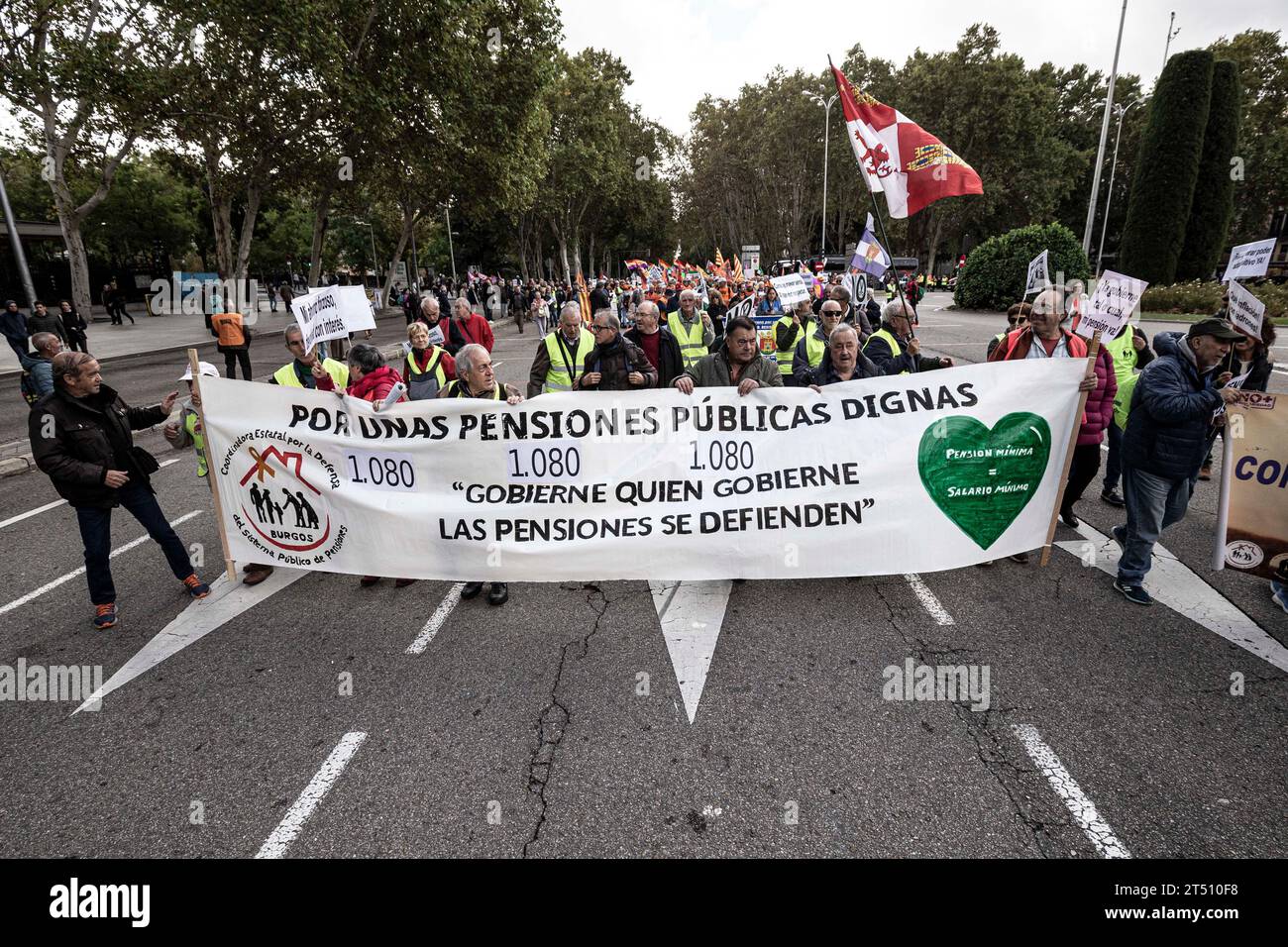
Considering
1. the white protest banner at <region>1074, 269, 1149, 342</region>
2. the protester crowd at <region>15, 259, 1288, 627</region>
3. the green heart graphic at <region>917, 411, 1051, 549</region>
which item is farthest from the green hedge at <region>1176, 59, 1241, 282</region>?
the green heart graphic at <region>917, 411, 1051, 549</region>

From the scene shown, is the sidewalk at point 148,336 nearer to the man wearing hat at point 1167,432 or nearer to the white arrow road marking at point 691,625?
the white arrow road marking at point 691,625

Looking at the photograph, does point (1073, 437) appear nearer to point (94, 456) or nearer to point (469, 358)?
point (469, 358)

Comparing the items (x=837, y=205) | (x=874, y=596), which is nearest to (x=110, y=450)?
(x=874, y=596)

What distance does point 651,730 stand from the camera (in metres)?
3.21

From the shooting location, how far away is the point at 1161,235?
25266 millimetres

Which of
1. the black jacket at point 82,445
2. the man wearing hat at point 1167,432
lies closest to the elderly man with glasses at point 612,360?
the black jacket at point 82,445

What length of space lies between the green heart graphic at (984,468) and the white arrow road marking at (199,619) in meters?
4.74

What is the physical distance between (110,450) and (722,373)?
4166 millimetres

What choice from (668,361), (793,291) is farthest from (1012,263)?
(668,361)

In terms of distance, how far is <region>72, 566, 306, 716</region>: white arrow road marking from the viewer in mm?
3803

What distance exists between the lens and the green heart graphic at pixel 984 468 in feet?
13.5

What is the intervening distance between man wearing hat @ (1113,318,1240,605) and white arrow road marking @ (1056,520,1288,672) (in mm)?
219

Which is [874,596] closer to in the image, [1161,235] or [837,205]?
[1161,235]

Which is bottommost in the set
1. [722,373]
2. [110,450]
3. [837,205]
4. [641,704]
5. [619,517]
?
[641,704]
